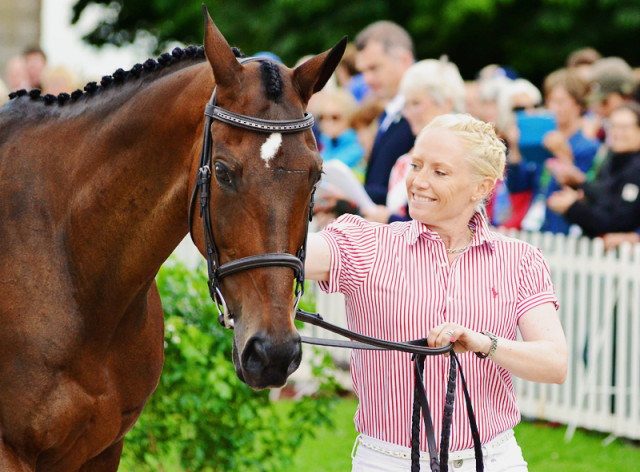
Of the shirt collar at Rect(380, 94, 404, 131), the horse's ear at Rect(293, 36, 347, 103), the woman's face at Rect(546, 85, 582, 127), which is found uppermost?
the woman's face at Rect(546, 85, 582, 127)

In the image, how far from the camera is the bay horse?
2.80 m

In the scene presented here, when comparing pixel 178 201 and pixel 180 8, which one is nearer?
pixel 178 201

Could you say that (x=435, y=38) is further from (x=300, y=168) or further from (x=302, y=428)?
(x=300, y=168)

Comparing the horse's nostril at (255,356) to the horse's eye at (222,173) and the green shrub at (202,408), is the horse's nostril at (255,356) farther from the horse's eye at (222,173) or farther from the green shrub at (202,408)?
the green shrub at (202,408)

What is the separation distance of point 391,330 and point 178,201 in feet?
2.65

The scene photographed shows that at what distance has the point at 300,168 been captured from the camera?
2668 millimetres

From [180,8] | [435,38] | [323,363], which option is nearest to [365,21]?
[435,38]

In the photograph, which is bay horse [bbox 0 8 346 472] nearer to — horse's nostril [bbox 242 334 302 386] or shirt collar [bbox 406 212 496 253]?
horse's nostril [bbox 242 334 302 386]

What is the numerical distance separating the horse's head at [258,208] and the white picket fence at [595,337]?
442 centimetres

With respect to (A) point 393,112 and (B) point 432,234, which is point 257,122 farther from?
(A) point 393,112

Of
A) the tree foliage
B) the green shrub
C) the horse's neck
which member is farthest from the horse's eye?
the tree foliage

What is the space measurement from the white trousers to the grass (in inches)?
106

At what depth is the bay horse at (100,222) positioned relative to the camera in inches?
110

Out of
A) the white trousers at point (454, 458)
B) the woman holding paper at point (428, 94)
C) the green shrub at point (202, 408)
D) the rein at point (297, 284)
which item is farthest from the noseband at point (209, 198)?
the woman holding paper at point (428, 94)
